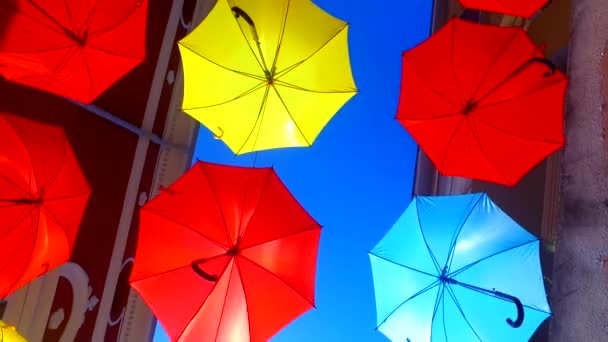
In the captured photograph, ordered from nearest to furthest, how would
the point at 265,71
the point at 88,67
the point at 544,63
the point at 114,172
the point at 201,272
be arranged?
the point at 201,272 → the point at 88,67 → the point at 544,63 → the point at 265,71 → the point at 114,172

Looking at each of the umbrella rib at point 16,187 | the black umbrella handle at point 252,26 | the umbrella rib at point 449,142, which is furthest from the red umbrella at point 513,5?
the umbrella rib at point 16,187

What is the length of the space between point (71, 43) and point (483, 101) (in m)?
2.40

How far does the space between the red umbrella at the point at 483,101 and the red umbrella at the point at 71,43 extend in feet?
5.75

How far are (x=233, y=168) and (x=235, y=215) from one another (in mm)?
318

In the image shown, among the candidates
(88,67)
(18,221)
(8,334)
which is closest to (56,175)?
(18,221)

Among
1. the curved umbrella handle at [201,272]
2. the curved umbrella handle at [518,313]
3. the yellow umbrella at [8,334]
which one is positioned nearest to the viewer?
the yellow umbrella at [8,334]

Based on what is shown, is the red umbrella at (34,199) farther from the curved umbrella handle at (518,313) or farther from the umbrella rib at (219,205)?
the curved umbrella handle at (518,313)

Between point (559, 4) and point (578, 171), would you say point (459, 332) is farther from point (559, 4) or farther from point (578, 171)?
point (559, 4)

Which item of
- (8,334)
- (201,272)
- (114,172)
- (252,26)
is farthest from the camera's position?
(114,172)

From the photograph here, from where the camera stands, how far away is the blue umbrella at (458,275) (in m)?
3.09

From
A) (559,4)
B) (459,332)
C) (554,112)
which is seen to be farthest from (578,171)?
(559,4)

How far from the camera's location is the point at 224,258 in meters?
3.26

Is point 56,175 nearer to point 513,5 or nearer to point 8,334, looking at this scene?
point 8,334

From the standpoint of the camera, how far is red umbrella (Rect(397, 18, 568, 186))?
131 inches
